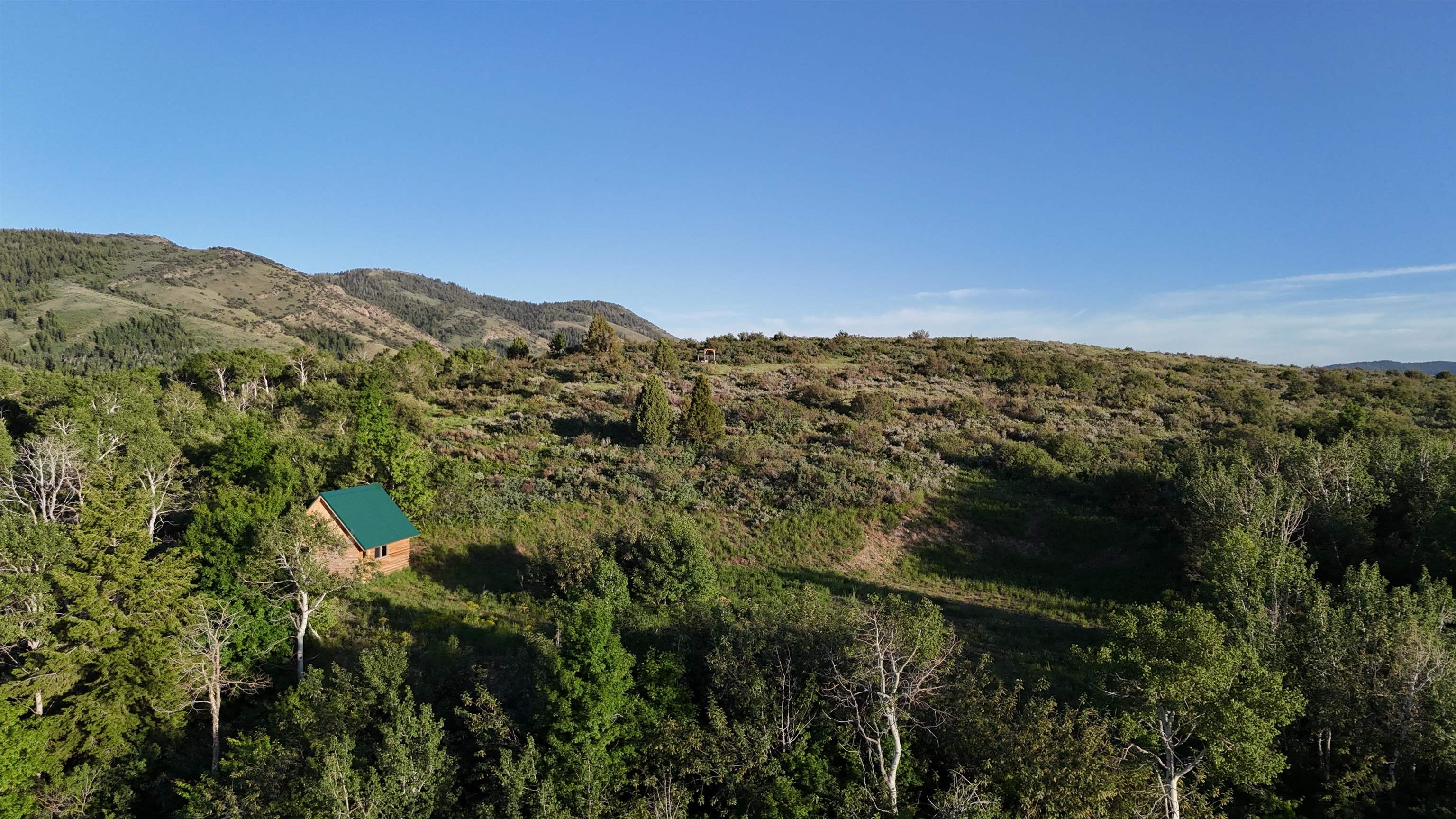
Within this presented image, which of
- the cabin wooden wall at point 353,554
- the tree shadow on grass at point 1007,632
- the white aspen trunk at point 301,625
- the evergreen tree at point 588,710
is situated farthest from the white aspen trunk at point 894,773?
the cabin wooden wall at point 353,554

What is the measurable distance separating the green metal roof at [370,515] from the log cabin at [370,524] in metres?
0.02

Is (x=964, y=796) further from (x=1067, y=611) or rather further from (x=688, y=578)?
(x=1067, y=611)

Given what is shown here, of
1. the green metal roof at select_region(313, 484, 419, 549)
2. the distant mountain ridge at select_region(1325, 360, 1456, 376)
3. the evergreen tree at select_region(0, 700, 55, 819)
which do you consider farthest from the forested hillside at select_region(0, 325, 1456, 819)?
the distant mountain ridge at select_region(1325, 360, 1456, 376)

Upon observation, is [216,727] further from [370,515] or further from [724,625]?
[724,625]

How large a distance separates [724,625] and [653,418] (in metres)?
22.8

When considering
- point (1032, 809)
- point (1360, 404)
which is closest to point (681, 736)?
point (1032, 809)

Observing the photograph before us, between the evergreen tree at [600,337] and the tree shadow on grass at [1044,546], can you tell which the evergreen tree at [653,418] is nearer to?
the tree shadow on grass at [1044,546]

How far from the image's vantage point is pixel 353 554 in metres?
25.5

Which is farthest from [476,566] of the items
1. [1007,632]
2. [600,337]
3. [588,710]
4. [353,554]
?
[600,337]

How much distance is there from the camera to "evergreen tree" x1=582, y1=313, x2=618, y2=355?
66312 mm

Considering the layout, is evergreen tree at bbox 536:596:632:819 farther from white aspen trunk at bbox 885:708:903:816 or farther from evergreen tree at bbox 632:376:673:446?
evergreen tree at bbox 632:376:673:446

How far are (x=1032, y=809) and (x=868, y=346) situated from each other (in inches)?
2595

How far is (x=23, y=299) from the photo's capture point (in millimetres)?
177750

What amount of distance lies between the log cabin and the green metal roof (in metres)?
0.02
